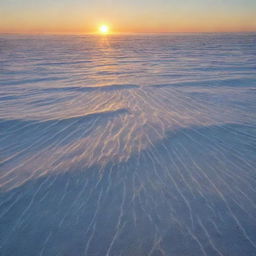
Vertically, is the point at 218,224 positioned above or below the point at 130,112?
above

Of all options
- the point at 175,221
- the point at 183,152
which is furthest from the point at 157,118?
the point at 175,221

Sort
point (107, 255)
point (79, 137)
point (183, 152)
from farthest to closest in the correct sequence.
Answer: point (79, 137) → point (183, 152) → point (107, 255)

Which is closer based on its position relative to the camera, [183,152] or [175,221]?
[175,221]

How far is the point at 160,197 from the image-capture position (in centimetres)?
288

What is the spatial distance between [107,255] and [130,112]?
12.1 feet

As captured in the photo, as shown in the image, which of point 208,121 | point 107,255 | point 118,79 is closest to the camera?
point 107,255

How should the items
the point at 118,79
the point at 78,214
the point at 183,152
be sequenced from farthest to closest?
1. the point at 118,79
2. the point at 183,152
3. the point at 78,214

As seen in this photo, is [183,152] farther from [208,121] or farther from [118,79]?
[118,79]

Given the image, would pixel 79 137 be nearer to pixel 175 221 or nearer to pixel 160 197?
pixel 160 197

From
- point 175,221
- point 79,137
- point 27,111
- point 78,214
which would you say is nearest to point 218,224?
point 175,221

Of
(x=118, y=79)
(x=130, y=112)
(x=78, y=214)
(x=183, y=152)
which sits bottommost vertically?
(x=118, y=79)

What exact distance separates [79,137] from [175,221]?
2.37 metres

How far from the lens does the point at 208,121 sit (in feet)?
16.4

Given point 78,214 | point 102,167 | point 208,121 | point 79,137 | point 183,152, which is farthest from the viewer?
point 208,121
